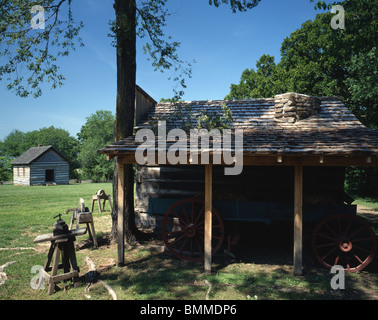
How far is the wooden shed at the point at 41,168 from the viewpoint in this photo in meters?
30.4

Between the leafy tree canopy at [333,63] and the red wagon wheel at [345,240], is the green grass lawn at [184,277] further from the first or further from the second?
the leafy tree canopy at [333,63]

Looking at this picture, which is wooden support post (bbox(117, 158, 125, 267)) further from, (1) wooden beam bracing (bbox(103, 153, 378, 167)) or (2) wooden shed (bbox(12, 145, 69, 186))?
(2) wooden shed (bbox(12, 145, 69, 186))

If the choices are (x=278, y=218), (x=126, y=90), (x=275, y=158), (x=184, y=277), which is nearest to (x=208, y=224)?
(x=184, y=277)

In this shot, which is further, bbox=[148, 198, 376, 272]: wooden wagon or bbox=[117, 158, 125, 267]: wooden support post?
bbox=[117, 158, 125, 267]: wooden support post

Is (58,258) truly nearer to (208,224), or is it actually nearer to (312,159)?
(208,224)

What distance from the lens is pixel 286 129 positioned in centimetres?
736

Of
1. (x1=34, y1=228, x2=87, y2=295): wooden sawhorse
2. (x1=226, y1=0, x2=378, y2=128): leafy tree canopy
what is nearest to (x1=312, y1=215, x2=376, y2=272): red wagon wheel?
(x1=34, y1=228, x2=87, y2=295): wooden sawhorse

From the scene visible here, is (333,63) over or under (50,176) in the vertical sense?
over

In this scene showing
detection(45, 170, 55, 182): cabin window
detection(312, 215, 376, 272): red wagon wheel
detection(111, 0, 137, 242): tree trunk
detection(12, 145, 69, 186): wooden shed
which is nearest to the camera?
detection(312, 215, 376, 272): red wagon wheel

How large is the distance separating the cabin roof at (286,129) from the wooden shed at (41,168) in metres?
27.2

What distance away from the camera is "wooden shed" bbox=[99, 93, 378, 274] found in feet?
16.7

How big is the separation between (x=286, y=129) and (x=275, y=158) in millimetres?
2599
